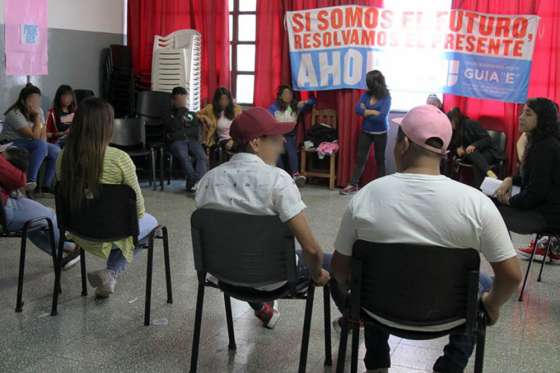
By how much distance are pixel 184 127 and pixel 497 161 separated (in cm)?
327

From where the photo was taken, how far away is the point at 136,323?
3158 mm

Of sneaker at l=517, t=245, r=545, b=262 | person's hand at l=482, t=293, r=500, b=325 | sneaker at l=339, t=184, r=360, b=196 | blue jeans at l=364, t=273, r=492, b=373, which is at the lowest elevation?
sneaker at l=517, t=245, r=545, b=262

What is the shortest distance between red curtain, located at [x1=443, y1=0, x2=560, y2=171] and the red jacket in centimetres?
481

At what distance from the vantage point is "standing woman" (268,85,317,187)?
7.12 meters

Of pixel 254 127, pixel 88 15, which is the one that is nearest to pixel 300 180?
pixel 88 15

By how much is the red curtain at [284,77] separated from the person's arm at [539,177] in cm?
380

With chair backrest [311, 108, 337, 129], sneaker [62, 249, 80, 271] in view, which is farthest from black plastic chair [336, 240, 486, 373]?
chair backrest [311, 108, 337, 129]

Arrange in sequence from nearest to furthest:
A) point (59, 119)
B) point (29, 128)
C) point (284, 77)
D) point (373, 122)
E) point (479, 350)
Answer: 1. point (479, 350)
2. point (29, 128)
3. point (59, 119)
4. point (373, 122)
5. point (284, 77)

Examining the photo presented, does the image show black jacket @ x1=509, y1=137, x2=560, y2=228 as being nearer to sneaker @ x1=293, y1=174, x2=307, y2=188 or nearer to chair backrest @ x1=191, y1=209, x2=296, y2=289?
chair backrest @ x1=191, y1=209, x2=296, y2=289

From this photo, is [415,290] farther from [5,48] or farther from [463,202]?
[5,48]

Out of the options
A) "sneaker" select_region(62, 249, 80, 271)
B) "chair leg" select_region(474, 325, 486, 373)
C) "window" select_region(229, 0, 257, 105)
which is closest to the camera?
"chair leg" select_region(474, 325, 486, 373)

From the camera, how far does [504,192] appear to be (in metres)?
3.76

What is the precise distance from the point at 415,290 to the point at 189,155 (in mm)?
5397

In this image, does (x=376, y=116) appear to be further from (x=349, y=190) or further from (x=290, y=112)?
(x=290, y=112)
